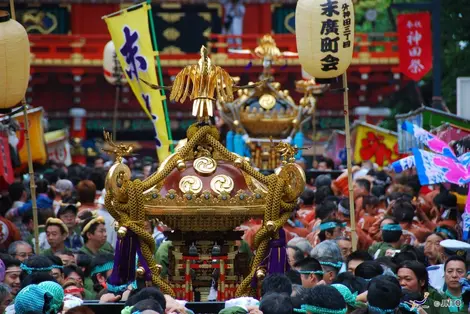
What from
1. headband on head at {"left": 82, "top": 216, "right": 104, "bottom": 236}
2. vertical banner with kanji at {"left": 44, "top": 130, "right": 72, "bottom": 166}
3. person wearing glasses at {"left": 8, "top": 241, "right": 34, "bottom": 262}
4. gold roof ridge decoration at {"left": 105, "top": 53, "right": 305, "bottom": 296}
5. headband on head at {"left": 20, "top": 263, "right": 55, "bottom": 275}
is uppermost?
gold roof ridge decoration at {"left": 105, "top": 53, "right": 305, "bottom": 296}

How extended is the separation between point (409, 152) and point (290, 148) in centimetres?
940

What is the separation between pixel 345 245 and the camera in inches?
437

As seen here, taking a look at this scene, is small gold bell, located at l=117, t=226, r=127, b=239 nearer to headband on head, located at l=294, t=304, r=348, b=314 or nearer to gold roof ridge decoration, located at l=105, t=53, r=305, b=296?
gold roof ridge decoration, located at l=105, t=53, r=305, b=296

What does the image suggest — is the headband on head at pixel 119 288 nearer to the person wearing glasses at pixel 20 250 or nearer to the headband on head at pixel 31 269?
the headband on head at pixel 31 269

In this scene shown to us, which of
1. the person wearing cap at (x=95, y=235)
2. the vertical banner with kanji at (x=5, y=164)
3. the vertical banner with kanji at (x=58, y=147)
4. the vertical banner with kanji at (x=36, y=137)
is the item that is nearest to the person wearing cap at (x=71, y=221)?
the person wearing cap at (x=95, y=235)

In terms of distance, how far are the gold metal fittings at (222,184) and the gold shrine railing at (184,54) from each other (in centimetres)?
Result: 2103

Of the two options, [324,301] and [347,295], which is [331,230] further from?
[324,301]

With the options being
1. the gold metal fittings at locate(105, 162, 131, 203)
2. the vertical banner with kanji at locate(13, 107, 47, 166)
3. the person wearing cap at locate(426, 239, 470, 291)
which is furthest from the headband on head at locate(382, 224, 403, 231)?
the vertical banner with kanji at locate(13, 107, 47, 166)

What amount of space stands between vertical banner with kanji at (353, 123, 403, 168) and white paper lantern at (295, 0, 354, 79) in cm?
1066

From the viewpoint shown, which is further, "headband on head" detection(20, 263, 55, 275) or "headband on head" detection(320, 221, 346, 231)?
"headband on head" detection(320, 221, 346, 231)

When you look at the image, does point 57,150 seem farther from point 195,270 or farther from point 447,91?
point 195,270

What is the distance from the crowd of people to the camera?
7348 mm

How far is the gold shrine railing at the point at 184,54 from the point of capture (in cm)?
3039

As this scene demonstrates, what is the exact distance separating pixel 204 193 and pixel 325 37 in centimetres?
299
